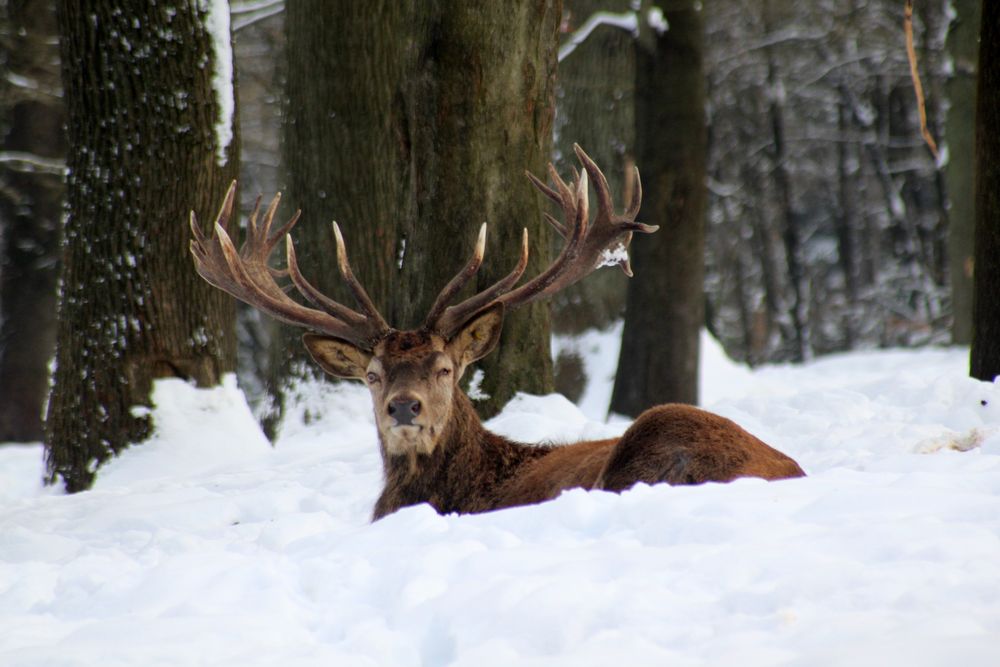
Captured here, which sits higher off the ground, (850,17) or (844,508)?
(850,17)

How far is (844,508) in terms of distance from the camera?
3885mm

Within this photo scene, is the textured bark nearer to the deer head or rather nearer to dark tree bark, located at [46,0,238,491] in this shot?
the deer head

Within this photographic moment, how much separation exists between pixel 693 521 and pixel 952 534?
2.56 feet

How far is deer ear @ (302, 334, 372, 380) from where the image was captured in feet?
21.1

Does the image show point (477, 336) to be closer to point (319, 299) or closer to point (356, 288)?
point (356, 288)

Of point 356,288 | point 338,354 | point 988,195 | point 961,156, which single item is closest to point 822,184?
point 961,156

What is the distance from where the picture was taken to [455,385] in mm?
6207

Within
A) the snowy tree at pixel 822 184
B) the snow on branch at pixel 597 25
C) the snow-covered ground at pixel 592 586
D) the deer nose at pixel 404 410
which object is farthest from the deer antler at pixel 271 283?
the snowy tree at pixel 822 184

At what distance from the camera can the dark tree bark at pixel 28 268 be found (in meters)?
17.2

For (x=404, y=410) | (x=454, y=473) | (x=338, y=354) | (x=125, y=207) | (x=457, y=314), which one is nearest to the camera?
(x=404, y=410)

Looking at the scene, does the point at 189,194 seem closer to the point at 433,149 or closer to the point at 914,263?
the point at 433,149

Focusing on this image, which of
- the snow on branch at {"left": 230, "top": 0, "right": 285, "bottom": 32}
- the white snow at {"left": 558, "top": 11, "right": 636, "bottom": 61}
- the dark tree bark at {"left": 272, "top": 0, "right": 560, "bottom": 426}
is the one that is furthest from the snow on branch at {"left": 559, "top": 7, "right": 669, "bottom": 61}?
the dark tree bark at {"left": 272, "top": 0, "right": 560, "bottom": 426}

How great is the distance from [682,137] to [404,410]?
6561 mm

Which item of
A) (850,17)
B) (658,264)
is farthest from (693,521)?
(850,17)
